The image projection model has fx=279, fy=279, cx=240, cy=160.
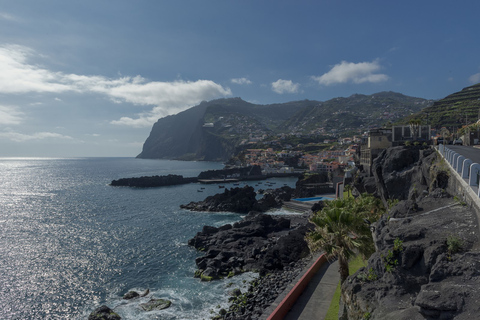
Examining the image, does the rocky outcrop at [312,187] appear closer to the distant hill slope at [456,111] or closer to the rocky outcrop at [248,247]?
the rocky outcrop at [248,247]

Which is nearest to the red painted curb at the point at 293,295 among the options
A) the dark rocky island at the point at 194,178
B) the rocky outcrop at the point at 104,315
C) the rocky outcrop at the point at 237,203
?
the rocky outcrop at the point at 104,315

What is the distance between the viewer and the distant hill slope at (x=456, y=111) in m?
85.5

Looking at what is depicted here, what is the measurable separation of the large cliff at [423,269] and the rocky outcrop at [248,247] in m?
16.8

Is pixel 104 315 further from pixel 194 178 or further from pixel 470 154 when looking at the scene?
pixel 194 178

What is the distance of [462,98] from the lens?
11162cm

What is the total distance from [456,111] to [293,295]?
354 ft

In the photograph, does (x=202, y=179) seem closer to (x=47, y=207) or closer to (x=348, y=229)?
(x=47, y=207)

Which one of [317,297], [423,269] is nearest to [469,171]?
[423,269]

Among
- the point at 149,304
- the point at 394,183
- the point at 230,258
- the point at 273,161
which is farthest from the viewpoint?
the point at 273,161

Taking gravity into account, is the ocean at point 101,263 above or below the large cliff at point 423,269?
below

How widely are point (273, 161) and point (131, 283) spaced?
11595cm

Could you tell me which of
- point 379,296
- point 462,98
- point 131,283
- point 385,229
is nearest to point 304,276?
point 385,229

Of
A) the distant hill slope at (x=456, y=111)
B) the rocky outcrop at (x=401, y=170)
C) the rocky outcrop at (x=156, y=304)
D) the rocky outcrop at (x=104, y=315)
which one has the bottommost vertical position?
the rocky outcrop at (x=156, y=304)

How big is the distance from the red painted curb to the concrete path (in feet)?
0.68
